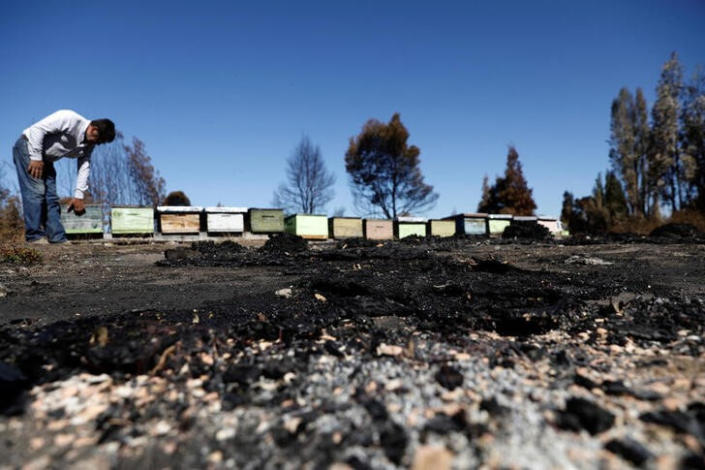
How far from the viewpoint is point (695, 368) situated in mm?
1340

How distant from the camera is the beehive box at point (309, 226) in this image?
1489 centimetres

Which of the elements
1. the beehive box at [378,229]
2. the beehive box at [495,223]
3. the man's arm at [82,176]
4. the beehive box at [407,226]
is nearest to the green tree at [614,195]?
the beehive box at [495,223]

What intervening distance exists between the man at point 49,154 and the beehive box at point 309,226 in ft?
31.8

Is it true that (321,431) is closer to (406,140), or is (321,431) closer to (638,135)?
(406,140)

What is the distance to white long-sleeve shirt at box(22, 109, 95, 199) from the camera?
4.72m

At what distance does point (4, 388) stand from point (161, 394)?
483 mm

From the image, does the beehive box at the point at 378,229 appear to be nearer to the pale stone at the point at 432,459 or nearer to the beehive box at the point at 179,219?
the beehive box at the point at 179,219

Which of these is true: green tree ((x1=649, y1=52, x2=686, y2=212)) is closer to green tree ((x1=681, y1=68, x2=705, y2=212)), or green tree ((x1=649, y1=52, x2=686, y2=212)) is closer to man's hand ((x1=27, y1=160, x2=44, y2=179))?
green tree ((x1=681, y1=68, x2=705, y2=212))

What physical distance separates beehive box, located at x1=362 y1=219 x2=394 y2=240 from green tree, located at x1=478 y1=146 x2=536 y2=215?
529 inches

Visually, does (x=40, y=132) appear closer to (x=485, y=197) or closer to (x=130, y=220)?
(x=130, y=220)

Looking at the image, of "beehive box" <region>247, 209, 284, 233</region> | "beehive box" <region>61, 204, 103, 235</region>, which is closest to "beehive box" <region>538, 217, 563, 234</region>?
"beehive box" <region>247, 209, 284, 233</region>

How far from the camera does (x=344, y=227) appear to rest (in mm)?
16375

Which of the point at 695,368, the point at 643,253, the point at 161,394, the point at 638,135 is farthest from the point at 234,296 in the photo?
the point at 638,135

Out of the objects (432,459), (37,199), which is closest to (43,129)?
(37,199)
